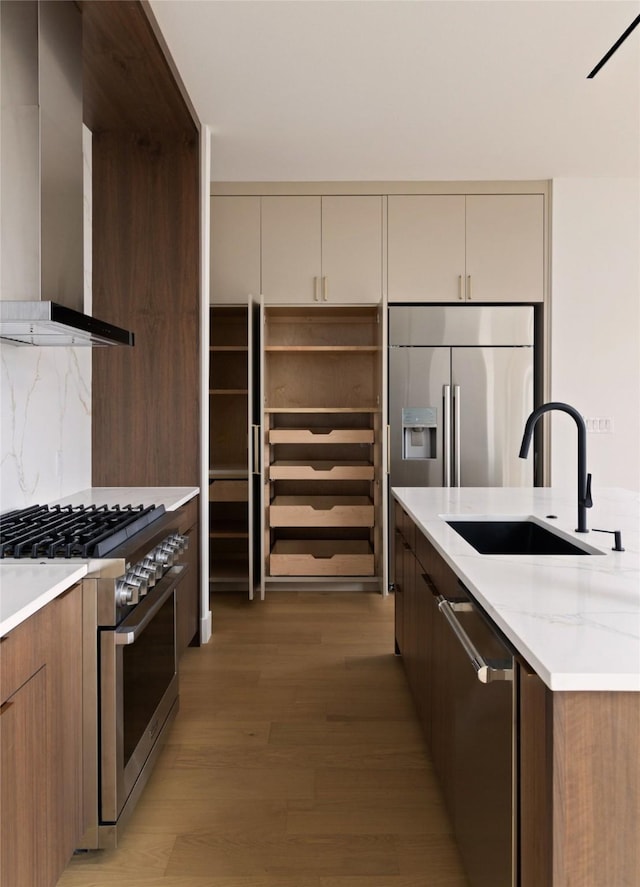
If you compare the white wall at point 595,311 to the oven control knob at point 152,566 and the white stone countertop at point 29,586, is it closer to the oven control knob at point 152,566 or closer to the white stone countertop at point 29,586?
the oven control knob at point 152,566

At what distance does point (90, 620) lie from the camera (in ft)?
5.49

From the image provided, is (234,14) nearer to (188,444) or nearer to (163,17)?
(163,17)

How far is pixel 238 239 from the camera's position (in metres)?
4.33

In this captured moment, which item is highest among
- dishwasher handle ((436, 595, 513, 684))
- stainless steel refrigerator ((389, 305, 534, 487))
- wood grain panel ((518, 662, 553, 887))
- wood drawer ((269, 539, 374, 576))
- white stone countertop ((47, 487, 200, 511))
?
stainless steel refrigerator ((389, 305, 534, 487))

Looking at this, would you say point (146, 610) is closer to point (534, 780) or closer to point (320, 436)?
point (534, 780)

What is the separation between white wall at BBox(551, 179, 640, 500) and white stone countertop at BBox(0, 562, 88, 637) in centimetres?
357

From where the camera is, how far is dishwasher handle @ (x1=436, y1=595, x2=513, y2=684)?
116cm

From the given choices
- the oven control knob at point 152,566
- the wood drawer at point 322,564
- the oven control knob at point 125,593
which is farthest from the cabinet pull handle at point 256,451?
the oven control knob at point 125,593

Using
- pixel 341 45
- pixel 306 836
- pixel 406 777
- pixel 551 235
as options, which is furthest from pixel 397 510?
pixel 551 235

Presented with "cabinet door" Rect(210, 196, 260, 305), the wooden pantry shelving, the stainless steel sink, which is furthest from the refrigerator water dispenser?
the stainless steel sink

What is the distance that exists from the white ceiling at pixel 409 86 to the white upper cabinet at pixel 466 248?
20 centimetres

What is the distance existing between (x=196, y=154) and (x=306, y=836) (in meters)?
3.14

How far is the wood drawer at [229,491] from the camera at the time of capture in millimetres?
4266

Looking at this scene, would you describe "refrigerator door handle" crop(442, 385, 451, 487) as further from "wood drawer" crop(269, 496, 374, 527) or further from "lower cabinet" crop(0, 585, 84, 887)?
"lower cabinet" crop(0, 585, 84, 887)
